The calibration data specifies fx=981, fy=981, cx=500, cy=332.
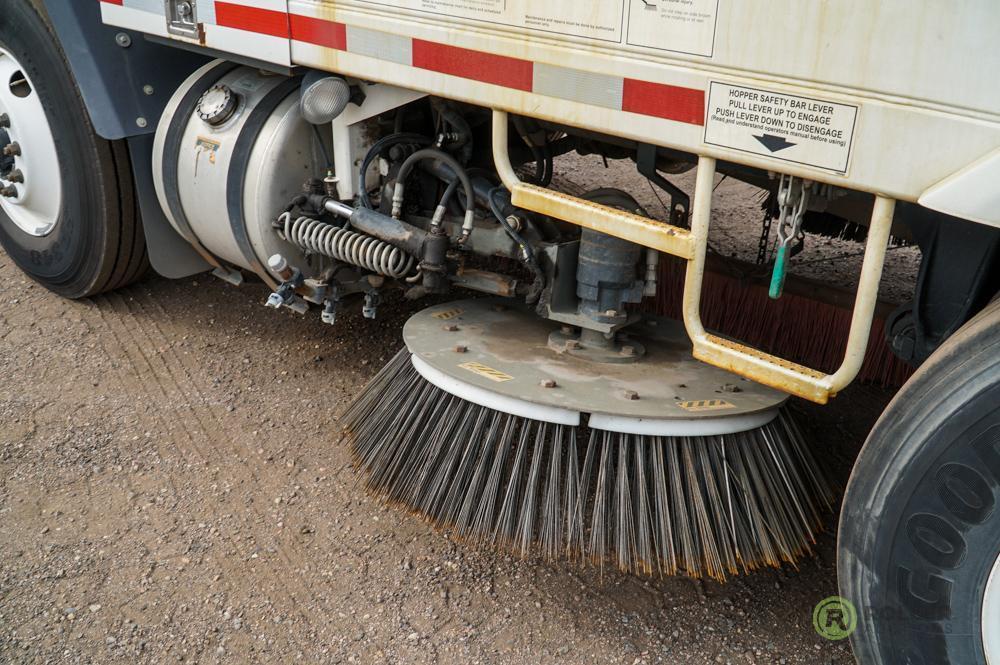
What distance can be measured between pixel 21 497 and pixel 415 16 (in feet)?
4.83

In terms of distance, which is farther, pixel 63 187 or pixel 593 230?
pixel 63 187

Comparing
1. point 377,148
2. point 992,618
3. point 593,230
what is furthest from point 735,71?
point 377,148

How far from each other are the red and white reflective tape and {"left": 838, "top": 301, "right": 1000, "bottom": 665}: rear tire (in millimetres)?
564

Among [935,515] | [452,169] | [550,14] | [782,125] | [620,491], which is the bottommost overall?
[620,491]

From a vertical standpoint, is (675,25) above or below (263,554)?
above

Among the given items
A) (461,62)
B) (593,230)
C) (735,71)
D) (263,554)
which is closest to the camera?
(735,71)

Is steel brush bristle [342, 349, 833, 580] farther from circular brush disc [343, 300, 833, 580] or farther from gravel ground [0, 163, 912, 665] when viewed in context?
gravel ground [0, 163, 912, 665]

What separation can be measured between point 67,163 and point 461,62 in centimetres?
163

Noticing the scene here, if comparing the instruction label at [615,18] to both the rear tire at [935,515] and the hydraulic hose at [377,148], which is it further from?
the rear tire at [935,515]

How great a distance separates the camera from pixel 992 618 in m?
1.45

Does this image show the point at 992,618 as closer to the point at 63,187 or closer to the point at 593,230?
the point at 593,230

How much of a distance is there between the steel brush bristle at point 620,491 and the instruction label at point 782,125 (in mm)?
659

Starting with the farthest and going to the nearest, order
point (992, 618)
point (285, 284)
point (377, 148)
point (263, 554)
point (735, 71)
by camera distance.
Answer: point (285, 284)
point (377, 148)
point (263, 554)
point (735, 71)
point (992, 618)

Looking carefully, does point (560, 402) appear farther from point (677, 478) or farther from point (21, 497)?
point (21, 497)
